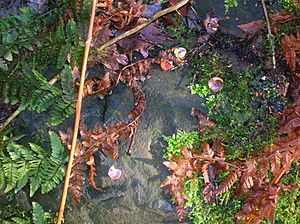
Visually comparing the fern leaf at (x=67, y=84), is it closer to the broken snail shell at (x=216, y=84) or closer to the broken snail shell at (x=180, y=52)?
the broken snail shell at (x=180, y=52)

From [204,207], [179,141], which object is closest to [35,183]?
[179,141]

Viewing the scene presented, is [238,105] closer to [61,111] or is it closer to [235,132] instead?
[235,132]

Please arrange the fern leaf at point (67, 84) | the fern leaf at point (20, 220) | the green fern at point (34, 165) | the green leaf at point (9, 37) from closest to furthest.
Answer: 1. the fern leaf at point (67, 84)
2. the green fern at point (34, 165)
3. the green leaf at point (9, 37)
4. the fern leaf at point (20, 220)

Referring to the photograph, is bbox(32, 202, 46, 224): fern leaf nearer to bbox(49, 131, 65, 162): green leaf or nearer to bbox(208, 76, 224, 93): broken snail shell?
bbox(49, 131, 65, 162): green leaf

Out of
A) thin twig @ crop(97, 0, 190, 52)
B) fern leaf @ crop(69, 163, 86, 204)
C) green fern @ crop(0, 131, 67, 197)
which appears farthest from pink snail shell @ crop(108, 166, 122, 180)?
thin twig @ crop(97, 0, 190, 52)

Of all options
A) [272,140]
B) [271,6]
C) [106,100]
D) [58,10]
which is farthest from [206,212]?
[58,10]

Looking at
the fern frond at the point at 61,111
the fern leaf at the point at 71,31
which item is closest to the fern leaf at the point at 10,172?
the fern frond at the point at 61,111
